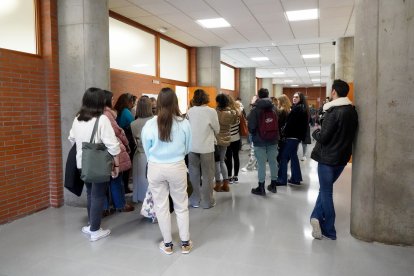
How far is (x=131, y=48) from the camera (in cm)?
667

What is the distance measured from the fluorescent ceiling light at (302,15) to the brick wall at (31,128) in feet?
13.2

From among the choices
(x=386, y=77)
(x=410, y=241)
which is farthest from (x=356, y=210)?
(x=386, y=77)

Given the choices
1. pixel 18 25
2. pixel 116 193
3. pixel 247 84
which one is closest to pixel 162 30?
pixel 18 25

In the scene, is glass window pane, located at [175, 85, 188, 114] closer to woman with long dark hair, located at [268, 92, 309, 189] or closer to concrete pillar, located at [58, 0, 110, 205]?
woman with long dark hair, located at [268, 92, 309, 189]

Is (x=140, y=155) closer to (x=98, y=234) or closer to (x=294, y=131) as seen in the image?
(x=98, y=234)

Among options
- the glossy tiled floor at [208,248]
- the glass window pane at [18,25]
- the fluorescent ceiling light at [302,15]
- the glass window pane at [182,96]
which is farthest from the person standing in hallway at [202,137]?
the glass window pane at [182,96]

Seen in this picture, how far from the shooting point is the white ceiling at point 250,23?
18.5 ft

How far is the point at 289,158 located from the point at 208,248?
277cm

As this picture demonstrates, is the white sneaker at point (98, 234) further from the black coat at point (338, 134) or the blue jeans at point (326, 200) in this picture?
the black coat at point (338, 134)

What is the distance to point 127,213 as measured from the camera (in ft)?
13.6

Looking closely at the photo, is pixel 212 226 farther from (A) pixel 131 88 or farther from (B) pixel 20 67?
(A) pixel 131 88

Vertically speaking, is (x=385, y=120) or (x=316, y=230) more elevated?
(x=385, y=120)

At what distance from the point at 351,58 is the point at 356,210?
5.89m

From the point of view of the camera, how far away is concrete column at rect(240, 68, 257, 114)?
1443 cm
